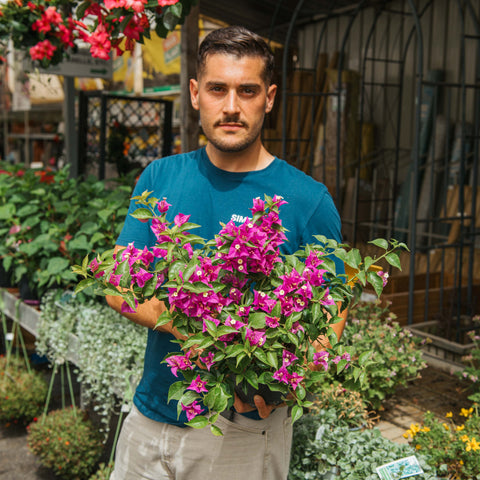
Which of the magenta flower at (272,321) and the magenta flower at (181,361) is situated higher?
the magenta flower at (272,321)

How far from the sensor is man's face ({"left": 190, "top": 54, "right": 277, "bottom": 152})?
55.7 inches

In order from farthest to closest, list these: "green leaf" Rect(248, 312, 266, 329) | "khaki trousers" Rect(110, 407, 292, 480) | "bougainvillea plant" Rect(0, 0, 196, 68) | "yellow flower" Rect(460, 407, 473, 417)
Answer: "bougainvillea plant" Rect(0, 0, 196, 68) → "yellow flower" Rect(460, 407, 473, 417) → "khaki trousers" Rect(110, 407, 292, 480) → "green leaf" Rect(248, 312, 266, 329)

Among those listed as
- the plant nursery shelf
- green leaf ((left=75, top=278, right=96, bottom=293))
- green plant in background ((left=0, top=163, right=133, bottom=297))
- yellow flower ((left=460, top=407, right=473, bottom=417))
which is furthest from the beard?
the plant nursery shelf

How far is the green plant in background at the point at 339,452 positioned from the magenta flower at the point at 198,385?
0.95 metres

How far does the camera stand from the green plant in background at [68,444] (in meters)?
2.96

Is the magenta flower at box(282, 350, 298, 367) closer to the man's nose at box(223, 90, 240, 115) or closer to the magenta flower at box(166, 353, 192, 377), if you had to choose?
the magenta flower at box(166, 353, 192, 377)

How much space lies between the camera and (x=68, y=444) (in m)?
2.95

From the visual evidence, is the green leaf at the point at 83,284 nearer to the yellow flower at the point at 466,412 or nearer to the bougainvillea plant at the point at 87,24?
the bougainvillea plant at the point at 87,24

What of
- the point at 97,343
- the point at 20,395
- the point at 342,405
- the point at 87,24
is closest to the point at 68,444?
the point at 97,343

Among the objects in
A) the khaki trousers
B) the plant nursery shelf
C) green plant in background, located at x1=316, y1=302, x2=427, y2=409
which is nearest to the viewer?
the khaki trousers

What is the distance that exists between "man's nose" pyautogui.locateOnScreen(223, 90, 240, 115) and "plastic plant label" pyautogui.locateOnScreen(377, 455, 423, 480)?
3.84ft

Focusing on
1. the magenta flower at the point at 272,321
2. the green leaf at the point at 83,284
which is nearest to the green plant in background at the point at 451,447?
the magenta flower at the point at 272,321

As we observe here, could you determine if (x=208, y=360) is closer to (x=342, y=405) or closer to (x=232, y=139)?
(x=232, y=139)

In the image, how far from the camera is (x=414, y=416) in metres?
2.67
